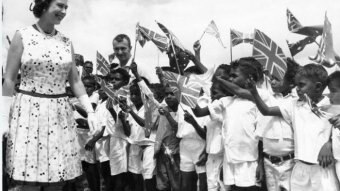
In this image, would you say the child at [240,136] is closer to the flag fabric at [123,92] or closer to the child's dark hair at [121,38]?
the flag fabric at [123,92]

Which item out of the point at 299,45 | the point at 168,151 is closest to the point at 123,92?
the point at 168,151

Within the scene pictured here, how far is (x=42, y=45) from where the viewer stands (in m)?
3.07

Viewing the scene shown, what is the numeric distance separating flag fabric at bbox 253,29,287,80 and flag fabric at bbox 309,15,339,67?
0.40 metres

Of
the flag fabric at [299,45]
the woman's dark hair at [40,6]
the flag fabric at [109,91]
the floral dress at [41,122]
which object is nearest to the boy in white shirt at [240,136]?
the flag fabric at [299,45]

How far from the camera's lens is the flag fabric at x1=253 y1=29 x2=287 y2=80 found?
13.7 feet

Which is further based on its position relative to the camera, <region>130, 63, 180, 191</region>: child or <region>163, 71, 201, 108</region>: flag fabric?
<region>130, 63, 180, 191</region>: child

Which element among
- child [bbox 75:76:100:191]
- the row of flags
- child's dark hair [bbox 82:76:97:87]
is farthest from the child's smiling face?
child's dark hair [bbox 82:76:97:87]

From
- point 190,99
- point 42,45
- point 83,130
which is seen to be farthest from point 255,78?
point 83,130

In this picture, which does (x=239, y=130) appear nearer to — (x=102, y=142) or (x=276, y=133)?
(x=276, y=133)

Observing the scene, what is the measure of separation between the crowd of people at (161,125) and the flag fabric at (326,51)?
0.25 meters

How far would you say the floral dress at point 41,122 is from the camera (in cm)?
294

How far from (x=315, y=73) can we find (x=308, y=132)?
0.55 m

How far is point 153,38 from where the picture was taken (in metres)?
5.91

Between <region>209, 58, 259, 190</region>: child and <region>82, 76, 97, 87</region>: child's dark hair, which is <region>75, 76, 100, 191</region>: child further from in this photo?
<region>209, 58, 259, 190</region>: child
